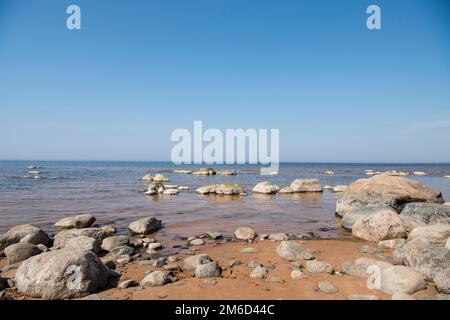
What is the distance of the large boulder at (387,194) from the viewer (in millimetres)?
14102

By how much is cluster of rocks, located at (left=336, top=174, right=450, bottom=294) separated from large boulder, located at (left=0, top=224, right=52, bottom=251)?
10.2 metres

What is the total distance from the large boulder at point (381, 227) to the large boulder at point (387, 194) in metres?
3.59

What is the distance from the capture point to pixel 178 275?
6.93 m

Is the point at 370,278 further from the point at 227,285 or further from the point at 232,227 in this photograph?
the point at 232,227

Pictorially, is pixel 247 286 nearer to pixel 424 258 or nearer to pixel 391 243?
pixel 424 258

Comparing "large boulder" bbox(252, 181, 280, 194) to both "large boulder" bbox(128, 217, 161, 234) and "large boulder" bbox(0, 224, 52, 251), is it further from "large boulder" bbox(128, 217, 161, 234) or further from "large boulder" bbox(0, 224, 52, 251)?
"large boulder" bbox(0, 224, 52, 251)

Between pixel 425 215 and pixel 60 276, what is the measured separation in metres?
12.9

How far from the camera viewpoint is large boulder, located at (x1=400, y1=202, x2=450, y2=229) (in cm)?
1071

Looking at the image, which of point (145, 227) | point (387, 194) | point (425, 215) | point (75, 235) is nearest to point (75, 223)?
point (75, 235)

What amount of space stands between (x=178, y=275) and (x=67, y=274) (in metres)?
2.53

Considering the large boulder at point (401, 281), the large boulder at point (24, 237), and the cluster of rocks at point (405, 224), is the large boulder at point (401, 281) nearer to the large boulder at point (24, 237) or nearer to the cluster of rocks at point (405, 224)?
the cluster of rocks at point (405, 224)

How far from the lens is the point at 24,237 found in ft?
31.0

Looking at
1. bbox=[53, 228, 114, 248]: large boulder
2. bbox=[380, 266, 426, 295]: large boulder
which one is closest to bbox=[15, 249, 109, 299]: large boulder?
bbox=[53, 228, 114, 248]: large boulder

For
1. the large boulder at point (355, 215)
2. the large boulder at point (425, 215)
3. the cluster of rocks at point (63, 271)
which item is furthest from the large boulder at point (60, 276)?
the large boulder at point (425, 215)
